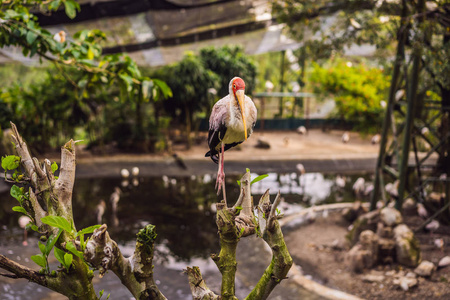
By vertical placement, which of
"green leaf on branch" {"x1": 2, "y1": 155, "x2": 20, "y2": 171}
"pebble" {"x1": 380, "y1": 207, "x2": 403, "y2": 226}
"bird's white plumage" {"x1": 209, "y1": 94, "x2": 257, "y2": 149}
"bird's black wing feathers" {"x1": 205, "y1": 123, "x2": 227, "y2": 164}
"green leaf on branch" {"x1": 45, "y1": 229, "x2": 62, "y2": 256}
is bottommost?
"pebble" {"x1": 380, "y1": 207, "x2": 403, "y2": 226}

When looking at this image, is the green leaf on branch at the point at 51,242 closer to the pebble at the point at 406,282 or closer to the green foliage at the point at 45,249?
the green foliage at the point at 45,249

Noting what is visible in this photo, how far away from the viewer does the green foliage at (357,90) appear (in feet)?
43.7

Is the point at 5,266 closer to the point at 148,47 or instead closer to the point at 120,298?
the point at 120,298

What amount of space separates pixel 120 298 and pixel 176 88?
6851 mm

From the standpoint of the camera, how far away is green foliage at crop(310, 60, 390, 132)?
1331cm

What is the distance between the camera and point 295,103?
15812mm

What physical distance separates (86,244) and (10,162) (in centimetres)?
50

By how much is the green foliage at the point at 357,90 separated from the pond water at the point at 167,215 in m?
3.65

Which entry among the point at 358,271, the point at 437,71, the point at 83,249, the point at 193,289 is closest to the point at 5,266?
the point at 83,249

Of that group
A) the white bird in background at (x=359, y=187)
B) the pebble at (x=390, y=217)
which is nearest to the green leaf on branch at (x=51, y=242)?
the pebble at (x=390, y=217)

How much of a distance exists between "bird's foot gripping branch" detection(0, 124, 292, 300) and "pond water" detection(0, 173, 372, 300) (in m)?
3.27

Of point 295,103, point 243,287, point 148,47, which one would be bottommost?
point 243,287

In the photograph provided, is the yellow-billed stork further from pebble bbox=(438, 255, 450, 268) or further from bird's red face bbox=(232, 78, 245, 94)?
pebble bbox=(438, 255, 450, 268)

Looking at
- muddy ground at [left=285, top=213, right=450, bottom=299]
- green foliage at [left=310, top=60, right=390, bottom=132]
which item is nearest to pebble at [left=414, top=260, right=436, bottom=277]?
muddy ground at [left=285, top=213, right=450, bottom=299]
